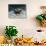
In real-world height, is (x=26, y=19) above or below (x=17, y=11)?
below

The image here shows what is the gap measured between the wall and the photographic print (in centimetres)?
5

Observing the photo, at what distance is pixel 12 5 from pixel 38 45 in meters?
0.82

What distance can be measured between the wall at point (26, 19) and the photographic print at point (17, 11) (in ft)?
0.17

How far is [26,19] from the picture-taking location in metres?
3.01

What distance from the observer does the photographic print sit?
3004 millimetres

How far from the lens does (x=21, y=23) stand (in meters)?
3.01

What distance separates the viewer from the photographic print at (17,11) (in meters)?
3.00

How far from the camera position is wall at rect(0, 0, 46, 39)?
118 inches

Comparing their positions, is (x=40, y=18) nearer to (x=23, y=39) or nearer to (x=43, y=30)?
(x=43, y=30)

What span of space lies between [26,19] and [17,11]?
21 cm

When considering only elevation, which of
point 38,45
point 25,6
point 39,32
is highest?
point 25,6

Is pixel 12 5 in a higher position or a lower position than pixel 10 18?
higher

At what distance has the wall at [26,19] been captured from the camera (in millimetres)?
2992

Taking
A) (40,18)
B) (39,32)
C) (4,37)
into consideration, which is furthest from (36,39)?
(4,37)
